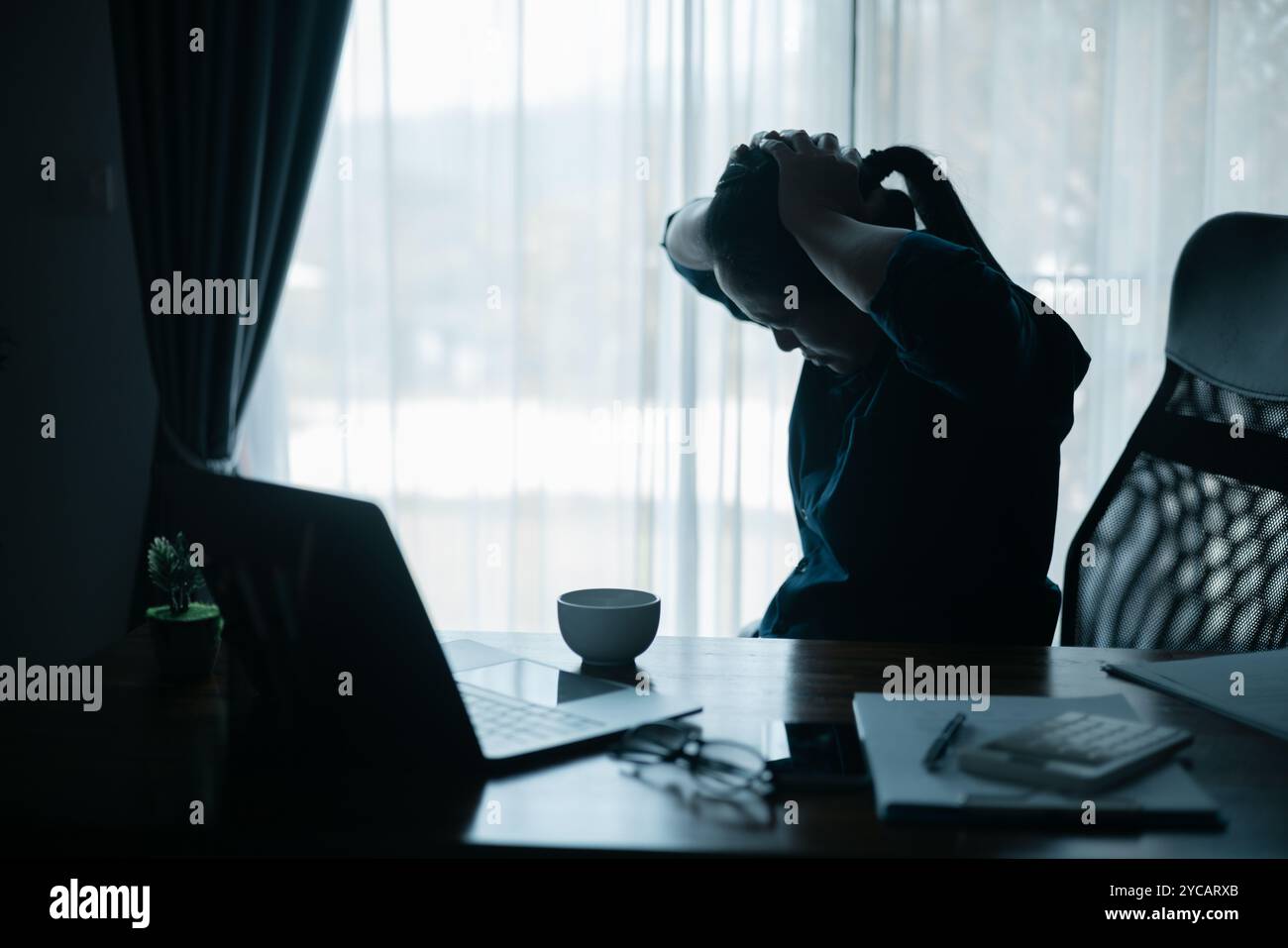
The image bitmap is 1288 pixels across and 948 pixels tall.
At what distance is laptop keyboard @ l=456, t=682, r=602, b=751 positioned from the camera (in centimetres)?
80

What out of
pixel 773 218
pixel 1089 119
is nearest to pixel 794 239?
pixel 773 218

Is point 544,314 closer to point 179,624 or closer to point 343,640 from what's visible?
point 179,624

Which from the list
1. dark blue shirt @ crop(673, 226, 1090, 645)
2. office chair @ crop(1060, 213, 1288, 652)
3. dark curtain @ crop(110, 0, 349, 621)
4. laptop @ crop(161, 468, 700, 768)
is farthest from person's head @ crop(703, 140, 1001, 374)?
dark curtain @ crop(110, 0, 349, 621)

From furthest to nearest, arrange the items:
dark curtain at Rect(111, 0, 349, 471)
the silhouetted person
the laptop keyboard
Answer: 1. dark curtain at Rect(111, 0, 349, 471)
2. the silhouetted person
3. the laptop keyboard

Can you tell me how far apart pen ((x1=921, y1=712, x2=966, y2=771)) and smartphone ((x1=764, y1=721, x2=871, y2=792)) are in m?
0.04

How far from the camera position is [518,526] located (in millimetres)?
2637

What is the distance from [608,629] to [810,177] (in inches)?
26.2

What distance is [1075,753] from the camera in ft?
2.32

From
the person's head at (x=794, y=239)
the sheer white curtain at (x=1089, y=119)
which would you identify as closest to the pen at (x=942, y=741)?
the person's head at (x=794, y=239)

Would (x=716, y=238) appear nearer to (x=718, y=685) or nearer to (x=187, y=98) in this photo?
(x=718, y=685)

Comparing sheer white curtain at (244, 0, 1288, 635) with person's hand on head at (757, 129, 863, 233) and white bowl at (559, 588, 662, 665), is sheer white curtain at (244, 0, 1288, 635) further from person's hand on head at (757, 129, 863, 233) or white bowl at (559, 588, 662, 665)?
white bowl at (559, 588, 662, 665)

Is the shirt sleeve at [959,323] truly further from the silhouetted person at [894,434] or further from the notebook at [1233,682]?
the notebook at [1233,682]

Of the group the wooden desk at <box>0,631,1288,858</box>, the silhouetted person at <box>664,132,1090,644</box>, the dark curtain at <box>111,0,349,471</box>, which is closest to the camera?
the wooden desk at <box>0,631,1288,858</box>
